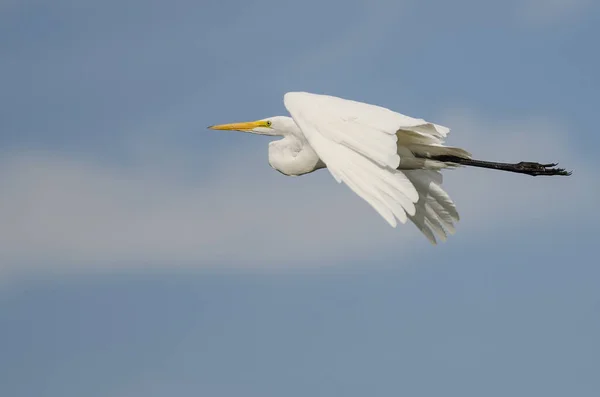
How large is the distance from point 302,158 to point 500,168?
9.15 feet

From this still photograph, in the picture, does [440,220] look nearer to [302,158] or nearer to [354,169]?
[302,158]

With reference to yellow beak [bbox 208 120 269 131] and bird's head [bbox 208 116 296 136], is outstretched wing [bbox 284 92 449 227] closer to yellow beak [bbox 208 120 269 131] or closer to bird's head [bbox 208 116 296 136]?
bird's head [bbox 208 116 296 136]

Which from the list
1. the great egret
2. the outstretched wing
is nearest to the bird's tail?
the great egret

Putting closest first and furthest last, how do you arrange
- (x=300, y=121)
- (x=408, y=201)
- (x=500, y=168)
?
(x=408, y=201), (x=300, y=121), (x=500, y=168)

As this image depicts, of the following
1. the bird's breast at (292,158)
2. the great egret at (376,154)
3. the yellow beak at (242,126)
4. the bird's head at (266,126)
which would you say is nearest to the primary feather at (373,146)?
Result: the great egret at (376,154)

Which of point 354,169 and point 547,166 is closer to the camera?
point 354,169

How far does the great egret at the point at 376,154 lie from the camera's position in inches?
425

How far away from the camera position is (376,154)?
11.2 m

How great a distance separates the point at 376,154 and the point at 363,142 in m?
0.37

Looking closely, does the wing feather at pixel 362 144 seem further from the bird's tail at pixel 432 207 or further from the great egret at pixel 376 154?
the bird's tail at pixel 432 207

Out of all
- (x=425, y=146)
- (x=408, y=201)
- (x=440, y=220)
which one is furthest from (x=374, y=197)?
(x=440, y=220)

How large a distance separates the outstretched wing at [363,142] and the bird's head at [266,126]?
2.01 meters

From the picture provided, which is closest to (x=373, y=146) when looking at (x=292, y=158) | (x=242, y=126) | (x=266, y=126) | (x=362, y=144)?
(x=362, y=144)

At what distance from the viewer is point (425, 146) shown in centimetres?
1441
